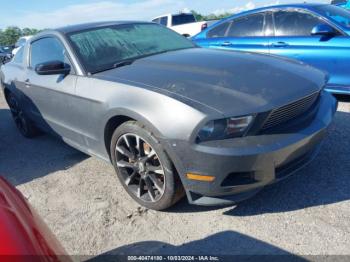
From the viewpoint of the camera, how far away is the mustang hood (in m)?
2.57

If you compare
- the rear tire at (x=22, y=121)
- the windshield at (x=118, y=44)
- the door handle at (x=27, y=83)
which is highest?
the windshield at (x=118, y=44)

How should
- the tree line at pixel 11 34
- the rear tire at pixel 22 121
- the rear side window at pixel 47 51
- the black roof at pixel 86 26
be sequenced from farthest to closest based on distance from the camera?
1. the tree line at pixel 11 34
2. the rear tire at pixel 22 121
3. the black roof at pixel 86 26
4. the rear side window at pixel 47 51

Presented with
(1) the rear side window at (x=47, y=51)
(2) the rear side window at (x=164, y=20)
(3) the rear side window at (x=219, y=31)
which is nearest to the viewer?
(1) the rear side window at (x=47, y=51)

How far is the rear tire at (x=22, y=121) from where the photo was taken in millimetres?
5171

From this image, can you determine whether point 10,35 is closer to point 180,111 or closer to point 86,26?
point 86,26

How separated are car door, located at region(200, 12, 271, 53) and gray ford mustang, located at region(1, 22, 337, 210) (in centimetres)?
207

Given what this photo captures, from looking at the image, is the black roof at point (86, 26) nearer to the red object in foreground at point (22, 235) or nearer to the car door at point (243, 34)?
the car door at point (243, 34)

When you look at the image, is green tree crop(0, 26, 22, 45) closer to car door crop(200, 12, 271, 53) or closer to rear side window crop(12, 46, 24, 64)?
rear side window crop(12, 46, 24, 64)

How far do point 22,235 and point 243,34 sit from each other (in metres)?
5.36

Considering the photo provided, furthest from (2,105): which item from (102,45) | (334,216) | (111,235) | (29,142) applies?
(334,216)

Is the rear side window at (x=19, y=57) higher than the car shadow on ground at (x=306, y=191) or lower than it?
higher

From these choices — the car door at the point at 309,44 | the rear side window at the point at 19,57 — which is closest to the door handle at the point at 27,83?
the rear side window at the point at 19,57

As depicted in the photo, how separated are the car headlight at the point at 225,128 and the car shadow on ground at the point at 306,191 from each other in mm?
764

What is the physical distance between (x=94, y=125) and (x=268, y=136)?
162 cm
